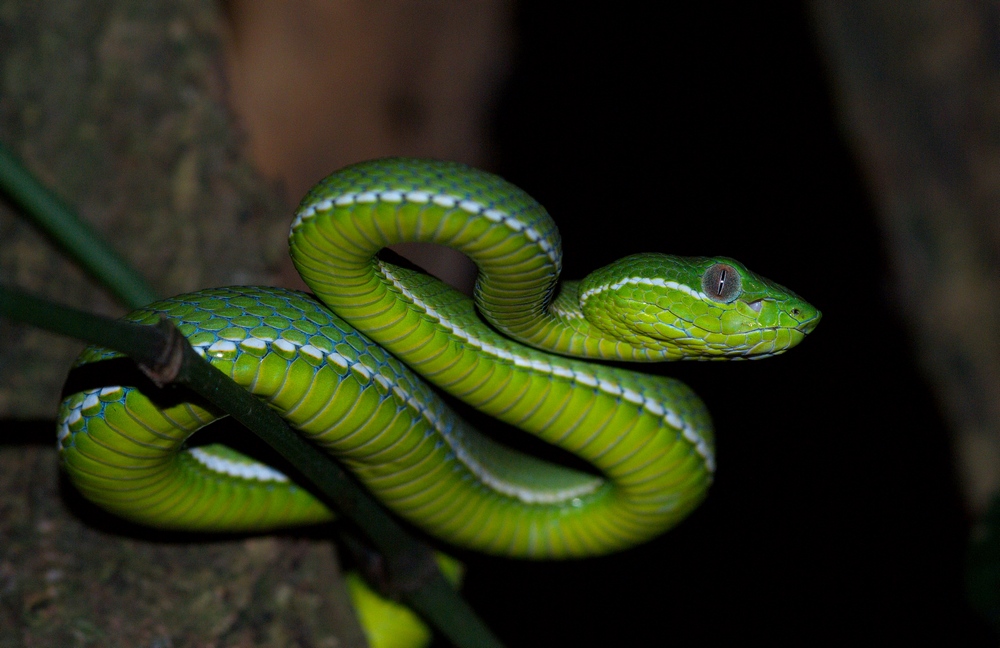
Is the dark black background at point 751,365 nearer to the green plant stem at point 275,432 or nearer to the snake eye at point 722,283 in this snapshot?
the green plant stem at point 275,432

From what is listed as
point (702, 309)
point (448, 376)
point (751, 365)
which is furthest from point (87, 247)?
point (751, 365)

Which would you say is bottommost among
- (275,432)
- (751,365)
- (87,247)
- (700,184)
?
(751,365)

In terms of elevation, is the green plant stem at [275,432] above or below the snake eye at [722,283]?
below

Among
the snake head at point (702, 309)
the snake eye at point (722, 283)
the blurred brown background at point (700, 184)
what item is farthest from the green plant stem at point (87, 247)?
the snake eye at point (722, 283)

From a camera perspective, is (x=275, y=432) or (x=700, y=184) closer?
(x=275, y=432)

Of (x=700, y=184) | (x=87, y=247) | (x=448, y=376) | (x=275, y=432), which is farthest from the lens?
(x=700, y=184)

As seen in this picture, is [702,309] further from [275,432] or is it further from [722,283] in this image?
[275,432]

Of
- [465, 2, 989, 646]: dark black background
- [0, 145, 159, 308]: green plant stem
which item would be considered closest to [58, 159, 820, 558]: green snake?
[0, 145, 159, 308]: green plant stem

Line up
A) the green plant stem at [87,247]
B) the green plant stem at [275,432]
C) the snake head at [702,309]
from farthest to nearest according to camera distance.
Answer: the green plant stem at [87,247]
the snake head at [702,309]
the green plant stem at [275,432]

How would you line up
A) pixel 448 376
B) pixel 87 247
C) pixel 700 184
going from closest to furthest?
pixel 448 376
pixel 87 247
pixel 700 184
